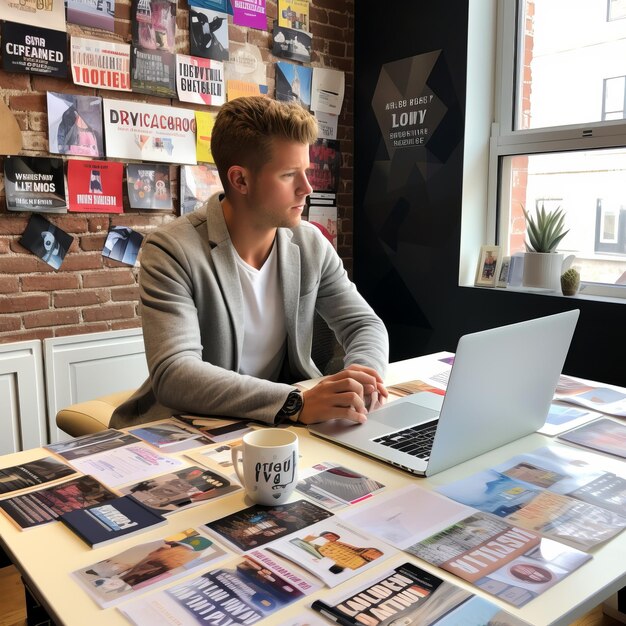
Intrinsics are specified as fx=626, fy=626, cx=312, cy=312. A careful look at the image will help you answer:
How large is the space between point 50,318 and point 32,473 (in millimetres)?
1572

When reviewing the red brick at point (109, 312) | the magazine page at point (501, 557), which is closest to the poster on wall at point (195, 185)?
the red brick at point (109, 312)

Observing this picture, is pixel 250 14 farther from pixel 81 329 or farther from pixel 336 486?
pixel 336 486

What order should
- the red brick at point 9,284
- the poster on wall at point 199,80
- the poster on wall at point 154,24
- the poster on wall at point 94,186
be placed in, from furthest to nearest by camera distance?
the poster on wall at point 199,80
the poster on wall at point 154,24
the poster on wall at point 94,186
the red brick at point 9,284

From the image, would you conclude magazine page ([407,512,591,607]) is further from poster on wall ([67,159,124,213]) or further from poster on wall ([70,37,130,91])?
poster on wall ([70,37,130,91])

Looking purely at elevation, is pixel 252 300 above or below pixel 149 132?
below

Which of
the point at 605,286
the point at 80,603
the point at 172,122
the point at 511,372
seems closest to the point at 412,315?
the point at 605,286

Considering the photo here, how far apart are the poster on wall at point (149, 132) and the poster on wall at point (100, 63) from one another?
0.08 m

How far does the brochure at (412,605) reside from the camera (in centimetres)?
65

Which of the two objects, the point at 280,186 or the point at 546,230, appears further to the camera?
the point at 546,230

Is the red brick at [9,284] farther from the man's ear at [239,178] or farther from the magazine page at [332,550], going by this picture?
the magazine page at [332,550]

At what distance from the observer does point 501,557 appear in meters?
0.77

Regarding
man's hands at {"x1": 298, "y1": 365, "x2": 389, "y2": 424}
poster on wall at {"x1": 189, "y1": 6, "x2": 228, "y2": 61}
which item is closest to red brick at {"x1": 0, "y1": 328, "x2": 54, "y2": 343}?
poster on wall at {"x1": 189, "y1": 6, "x2": 228, "y2": 61}

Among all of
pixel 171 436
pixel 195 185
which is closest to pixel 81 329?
pixel 195 185

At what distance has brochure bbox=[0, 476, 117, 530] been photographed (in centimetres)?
87
